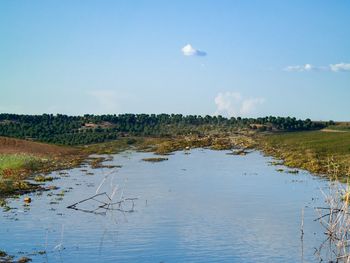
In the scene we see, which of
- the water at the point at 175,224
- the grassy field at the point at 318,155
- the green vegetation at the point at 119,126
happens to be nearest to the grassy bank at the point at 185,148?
the grassy field at the point at 318,155

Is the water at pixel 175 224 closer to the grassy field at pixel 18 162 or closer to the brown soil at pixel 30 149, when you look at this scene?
the grassy field at pixel 18 162

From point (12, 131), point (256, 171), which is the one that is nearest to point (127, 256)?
point (256, 171)

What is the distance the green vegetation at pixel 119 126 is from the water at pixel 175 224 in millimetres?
77084

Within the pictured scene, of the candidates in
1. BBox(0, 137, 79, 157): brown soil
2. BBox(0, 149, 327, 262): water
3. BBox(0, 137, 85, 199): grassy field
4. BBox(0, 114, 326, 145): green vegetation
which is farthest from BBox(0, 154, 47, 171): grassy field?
BBox(0, 114, 326, 145): green vegetation

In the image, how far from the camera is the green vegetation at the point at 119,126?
131375 millimetres

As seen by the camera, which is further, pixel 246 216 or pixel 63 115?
pixel 63 115

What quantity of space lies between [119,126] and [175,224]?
130 metres

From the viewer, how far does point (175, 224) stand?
30.4m

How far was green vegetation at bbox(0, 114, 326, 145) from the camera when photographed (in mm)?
131375

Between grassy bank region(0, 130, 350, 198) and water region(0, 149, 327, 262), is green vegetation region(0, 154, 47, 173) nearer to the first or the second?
grassy bank region(0, 130, 350, 198)

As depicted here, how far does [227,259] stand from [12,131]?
4776 inches

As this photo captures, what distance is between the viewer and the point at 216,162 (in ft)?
244

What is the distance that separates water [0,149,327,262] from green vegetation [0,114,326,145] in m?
77.1

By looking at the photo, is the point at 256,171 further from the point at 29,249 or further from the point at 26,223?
the point at 29,249
